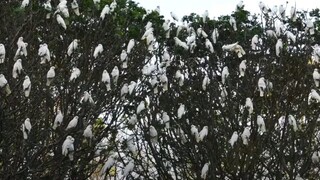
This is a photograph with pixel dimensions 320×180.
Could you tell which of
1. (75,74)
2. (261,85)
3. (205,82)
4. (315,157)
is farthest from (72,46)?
(315,157)

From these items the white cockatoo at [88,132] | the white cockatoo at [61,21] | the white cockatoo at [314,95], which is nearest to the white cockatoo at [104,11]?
the white cockatoo at [61,21]

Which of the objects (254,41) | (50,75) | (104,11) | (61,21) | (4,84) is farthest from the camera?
(254,41)

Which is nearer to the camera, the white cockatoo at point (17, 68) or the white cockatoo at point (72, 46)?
the white cockatoo at point (17, 68)

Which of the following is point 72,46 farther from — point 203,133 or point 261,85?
point 261,85

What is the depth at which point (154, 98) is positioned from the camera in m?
7.94

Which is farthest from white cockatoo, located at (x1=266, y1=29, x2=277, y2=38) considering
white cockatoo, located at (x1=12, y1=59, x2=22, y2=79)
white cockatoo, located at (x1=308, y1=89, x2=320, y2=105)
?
white cockatoo, located at (x1=12, y1=59, x2=22, y2=79)

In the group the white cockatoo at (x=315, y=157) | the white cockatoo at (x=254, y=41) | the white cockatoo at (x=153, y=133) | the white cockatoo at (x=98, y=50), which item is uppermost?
the white cockatoo at (x=254, y=41)

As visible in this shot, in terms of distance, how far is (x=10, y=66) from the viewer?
6770 millimetres

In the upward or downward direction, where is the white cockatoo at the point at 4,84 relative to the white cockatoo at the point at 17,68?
downward

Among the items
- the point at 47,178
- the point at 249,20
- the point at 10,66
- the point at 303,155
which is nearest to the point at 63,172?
the point at 47,178

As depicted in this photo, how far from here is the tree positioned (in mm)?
6898

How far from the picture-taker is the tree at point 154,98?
272 inches

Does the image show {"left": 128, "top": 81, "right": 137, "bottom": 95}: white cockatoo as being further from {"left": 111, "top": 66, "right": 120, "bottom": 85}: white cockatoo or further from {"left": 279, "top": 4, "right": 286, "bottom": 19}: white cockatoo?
{"left": 279, "top": 4, "right": 286, "bottom": 19}: white cockatoo

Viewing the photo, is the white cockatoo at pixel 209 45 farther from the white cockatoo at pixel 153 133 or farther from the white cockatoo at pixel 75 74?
the white cockatoo at pixel 75 74
